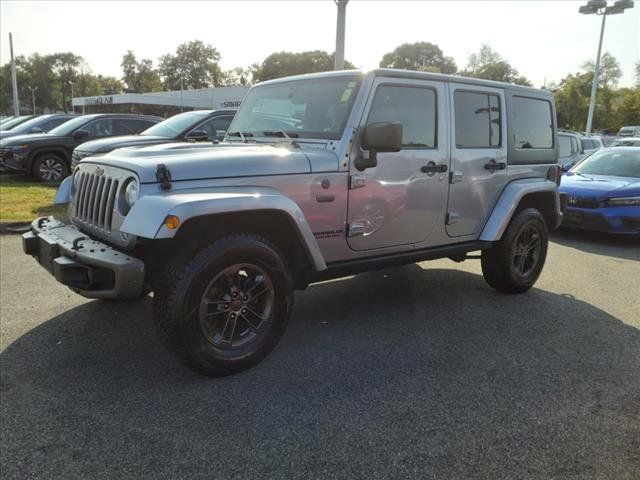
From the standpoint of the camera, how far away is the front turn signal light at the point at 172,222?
2.77 metres

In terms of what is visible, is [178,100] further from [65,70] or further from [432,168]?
[65,70]

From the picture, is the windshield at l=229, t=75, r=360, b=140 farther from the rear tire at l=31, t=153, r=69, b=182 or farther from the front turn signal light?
the rear tire at l=31, t=153, r=69, b=182

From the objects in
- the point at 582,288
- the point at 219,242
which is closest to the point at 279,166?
the point at 219,242

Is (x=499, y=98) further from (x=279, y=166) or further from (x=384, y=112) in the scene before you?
(x=279, y=166)

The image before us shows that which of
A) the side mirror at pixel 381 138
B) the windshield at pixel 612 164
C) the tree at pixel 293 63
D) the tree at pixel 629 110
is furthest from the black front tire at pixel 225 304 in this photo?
the tree at pixel 293 63

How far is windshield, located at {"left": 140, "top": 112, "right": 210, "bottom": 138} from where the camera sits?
28.5 ft

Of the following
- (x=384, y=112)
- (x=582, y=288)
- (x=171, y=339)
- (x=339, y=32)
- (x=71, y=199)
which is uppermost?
(x=339, y=32)

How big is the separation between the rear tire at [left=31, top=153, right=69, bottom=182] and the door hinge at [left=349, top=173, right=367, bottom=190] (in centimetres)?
996

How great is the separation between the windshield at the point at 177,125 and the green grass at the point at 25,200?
204 cm

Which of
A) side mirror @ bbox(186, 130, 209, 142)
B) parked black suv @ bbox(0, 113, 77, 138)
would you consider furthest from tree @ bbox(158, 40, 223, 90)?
side mirror @ bbox(186, 130, 209, 142)

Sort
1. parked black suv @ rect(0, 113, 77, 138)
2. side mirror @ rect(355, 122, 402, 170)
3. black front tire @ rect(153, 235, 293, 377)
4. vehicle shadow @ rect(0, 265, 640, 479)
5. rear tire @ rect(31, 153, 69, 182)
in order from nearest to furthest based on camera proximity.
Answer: vehicle shadow @ rect(0, 265, 640, 479), black front tire @ rect(153, 235, 293, 377), side mirror @ rect(355, 122, 402, 170), rear tire @ rect(31, 153, 69, 182), parked black suv @ rect(0, 113, 77, 138)

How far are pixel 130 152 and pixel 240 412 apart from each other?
1.94 m

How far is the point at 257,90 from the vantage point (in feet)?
15.5

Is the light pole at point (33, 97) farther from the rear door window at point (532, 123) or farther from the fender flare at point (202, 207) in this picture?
the fender flare at point (202, 207)
